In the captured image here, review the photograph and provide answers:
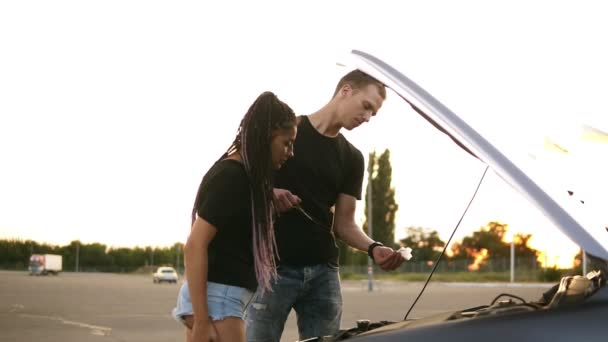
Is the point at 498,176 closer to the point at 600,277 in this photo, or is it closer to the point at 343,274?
the point at 600,277

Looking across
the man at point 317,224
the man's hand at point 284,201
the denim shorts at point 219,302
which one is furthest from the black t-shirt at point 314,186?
the denim shorts at point 219,302

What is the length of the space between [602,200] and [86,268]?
90.7 metres

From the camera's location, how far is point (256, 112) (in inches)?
90.0

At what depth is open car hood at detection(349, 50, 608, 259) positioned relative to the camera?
5.01 ft

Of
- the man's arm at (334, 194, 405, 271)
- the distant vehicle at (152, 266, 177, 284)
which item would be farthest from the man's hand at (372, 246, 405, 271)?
the distant vehicle at (152, 266, 177, 284)

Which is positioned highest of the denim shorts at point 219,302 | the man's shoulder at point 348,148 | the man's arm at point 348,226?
the man's shoulder at point 348,148

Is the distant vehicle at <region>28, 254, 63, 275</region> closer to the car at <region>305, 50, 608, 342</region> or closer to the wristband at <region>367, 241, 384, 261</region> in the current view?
the wristband at <region>367, 241, 384, 261</region>

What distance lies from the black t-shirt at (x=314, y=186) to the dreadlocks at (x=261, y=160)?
86 cm

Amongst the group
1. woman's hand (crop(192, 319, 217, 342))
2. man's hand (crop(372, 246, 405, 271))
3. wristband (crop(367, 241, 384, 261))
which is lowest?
woman's hand (crop(192, 319, 217, 342))

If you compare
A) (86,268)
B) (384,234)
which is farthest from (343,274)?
(86,268)

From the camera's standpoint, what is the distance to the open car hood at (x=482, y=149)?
153 centimetres

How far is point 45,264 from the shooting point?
237 feet

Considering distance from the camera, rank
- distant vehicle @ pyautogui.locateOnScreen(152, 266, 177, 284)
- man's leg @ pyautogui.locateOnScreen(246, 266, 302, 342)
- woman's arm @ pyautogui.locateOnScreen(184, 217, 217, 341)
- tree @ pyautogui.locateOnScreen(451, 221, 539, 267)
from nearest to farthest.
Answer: tree @ pyautogui.locateOnScreen(451, 221, 539, 267), woman's arm @ pyautogui.locateOnScreen(184, 217, 217, 341), man's leg @ pyautogui.locateOnScreen(246, 266, 302, 342), distant vehicle @ pyautogui.locateOnScreen(152, 266, 177, 284)

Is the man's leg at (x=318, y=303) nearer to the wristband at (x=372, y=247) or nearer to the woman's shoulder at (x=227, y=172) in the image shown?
the wristband at (x=372, y=247)
